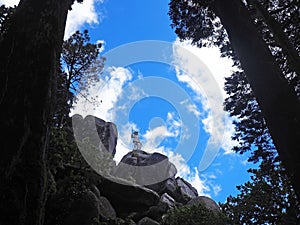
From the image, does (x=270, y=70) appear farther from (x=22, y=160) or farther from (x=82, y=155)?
(x=82, y=155)

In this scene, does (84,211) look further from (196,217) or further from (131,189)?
(131,189)

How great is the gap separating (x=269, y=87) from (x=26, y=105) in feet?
7.72

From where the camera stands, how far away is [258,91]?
3.18 metres

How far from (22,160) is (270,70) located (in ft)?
8.60

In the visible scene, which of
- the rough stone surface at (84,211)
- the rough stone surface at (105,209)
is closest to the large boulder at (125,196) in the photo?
A: the rough stone surface at (105,209)

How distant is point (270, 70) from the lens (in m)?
3.22

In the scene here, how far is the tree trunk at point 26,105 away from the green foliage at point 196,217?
8982 mm

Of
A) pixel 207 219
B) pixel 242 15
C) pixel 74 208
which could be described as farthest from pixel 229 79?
pixel 74 208

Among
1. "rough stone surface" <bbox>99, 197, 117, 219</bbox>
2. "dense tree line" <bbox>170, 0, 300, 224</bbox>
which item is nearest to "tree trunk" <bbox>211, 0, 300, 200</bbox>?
"dense tree line" <bbox>170, 0, 300, 224</bbox>

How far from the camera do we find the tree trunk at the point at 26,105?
196 cm

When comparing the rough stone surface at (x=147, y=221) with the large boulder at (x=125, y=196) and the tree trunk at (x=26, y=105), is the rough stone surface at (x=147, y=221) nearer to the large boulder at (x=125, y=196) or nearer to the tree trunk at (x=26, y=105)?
the large boulder at (x=125, y=196)

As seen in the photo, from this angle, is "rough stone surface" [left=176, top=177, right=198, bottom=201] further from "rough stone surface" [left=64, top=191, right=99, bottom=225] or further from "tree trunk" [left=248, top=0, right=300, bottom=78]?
"tree trunk" [left=248, top=0, right=300, bottom=78]

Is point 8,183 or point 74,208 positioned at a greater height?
point 74,208

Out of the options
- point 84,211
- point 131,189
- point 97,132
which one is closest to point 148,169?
point 97,132
